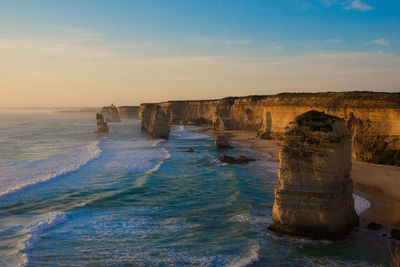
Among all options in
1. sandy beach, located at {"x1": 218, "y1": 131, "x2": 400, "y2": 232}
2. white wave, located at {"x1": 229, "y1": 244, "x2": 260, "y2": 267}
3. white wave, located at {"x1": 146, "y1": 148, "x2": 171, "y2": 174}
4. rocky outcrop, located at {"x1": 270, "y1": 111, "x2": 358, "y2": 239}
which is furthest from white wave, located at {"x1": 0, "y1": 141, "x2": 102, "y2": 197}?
sandy beach, located at {"x1": 218, "y1": 131, "x2": 400, "y2": 232}

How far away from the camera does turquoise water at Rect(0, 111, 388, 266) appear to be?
12938 millimetres

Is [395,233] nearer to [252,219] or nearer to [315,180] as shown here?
[315,180]

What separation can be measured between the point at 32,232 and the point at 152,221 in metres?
5.60

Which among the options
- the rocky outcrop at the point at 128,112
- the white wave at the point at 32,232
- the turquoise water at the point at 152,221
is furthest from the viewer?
the rocky outcrop at the point at 128,112

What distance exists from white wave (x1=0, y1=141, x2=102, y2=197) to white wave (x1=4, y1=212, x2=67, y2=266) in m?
6.53

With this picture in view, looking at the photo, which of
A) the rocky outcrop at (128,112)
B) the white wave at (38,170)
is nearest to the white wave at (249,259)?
the white wave at (38,170)

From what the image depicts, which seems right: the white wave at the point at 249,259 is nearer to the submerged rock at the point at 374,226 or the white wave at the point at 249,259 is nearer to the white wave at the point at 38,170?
the submerged rock at the point at 374,226

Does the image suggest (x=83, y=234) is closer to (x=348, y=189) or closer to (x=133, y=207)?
(x=133, y=207)

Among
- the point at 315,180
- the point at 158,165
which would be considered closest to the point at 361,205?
the point at 315,180

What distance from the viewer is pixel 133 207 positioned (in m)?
19.8

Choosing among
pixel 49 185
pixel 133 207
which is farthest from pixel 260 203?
pixel 49 185

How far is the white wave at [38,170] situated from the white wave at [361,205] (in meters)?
21.6

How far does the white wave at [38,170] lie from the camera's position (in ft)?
82.3

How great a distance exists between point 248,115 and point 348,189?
6052 cm
